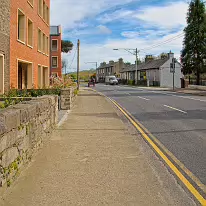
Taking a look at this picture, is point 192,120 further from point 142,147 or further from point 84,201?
point 84,201

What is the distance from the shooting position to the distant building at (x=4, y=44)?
16.6m

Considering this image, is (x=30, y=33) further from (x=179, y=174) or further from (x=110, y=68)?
(x=110, y=68)

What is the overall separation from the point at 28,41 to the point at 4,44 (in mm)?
6254

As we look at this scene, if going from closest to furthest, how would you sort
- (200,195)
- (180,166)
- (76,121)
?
(200,195)
(180,166)
(76,121)

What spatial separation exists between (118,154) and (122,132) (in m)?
2.84

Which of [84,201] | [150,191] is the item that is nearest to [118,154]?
[150,191]

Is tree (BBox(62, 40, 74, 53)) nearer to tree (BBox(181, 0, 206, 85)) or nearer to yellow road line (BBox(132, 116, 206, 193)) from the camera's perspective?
tree (BBox(181, 0, 206, 85))

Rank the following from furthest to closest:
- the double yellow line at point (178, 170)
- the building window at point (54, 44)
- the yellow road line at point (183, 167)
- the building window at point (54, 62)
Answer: the building window at point (54, 62) < the building window at point (54, 44) < the yellow road line at point (183, 167) < the double yellow line at point (178, 170)

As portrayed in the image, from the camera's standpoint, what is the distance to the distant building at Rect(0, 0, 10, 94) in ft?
54.3

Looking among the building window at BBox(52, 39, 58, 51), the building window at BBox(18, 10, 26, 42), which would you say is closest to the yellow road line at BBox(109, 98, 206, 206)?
the building window at BBox(18, 10, 26, 42)

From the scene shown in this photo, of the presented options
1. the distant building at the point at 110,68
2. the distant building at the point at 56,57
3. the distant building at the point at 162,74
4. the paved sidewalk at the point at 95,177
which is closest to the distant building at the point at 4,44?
the paved sidewalk at the point at 95,177

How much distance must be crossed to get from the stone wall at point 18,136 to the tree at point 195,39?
4432 cm

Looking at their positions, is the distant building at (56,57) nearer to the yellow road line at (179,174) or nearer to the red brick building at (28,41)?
the red brick building at (28,41)

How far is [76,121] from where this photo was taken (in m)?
12.0
